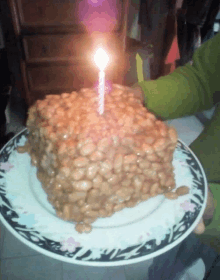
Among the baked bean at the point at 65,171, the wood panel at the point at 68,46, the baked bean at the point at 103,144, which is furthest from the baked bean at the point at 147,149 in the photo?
the wood panel at the point at 68,46

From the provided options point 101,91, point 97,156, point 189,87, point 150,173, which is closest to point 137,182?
point 150,173

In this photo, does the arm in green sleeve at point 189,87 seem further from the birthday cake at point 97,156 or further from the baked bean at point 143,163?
the baked bean at point 143,163

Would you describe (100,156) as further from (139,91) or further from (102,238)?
(139,91)

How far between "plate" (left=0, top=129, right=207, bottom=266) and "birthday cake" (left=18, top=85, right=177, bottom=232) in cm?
3

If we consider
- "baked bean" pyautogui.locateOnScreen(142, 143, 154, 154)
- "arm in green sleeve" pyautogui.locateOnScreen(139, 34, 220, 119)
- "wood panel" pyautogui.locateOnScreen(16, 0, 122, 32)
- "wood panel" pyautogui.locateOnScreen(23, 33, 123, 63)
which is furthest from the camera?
"wood panel" pyautogui.locateOnScreen(23, 33, 123, 63)

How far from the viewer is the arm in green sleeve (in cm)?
95

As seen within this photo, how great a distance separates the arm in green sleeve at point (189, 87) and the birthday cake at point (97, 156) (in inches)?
9.2

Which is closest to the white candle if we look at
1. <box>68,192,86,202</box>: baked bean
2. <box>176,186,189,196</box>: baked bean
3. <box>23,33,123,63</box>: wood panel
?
<box>68,192,86,202</box>: baked bean

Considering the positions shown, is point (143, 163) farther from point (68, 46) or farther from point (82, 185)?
point (68, 46)

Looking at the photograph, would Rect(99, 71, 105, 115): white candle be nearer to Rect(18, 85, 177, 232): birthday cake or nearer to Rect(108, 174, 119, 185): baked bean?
Rect(18, 85, 177, 232): birthday cake

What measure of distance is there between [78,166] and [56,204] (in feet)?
0.47

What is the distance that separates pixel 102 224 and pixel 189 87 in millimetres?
656

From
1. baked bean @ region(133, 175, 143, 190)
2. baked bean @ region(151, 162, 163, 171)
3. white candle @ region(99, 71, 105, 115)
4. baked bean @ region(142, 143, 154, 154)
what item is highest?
white candle @ region(99, 71, 105, 115)

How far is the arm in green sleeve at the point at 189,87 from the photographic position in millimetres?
950
